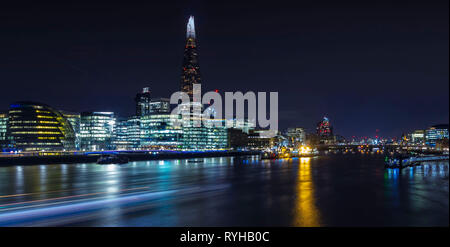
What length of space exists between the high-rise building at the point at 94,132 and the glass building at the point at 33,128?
145 ft

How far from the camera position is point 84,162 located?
9462 cm

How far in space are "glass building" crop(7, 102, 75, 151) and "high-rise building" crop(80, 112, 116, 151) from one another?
44229 millimetres

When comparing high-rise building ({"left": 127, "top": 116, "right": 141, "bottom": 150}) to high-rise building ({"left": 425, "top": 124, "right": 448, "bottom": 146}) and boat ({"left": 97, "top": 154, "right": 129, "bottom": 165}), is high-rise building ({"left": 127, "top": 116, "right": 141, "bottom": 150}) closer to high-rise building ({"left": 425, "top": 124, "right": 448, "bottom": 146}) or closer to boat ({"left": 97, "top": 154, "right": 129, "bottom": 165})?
boat ({"left": 97, "top": 154, "right": 129, "bottom": 165})

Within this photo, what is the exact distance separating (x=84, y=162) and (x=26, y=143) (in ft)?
144

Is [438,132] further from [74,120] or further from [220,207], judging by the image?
[74,120]

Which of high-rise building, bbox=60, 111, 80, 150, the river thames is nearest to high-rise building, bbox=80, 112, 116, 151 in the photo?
high-rise building, bbox=60, 111, 80, 150

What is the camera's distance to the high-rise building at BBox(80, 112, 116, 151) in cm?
17500

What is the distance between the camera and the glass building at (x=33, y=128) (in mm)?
123062

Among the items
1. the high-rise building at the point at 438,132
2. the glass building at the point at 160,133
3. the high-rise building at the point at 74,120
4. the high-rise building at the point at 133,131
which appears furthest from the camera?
the high-rise building at the point at 133,131

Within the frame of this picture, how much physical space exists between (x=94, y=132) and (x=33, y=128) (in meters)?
52.7

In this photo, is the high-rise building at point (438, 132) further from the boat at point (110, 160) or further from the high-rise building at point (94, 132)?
the high-rise building at point (94, 132)

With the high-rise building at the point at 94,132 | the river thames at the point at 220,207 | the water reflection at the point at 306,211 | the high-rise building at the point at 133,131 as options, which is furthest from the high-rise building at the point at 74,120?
the water reflection at the point at 306,211
